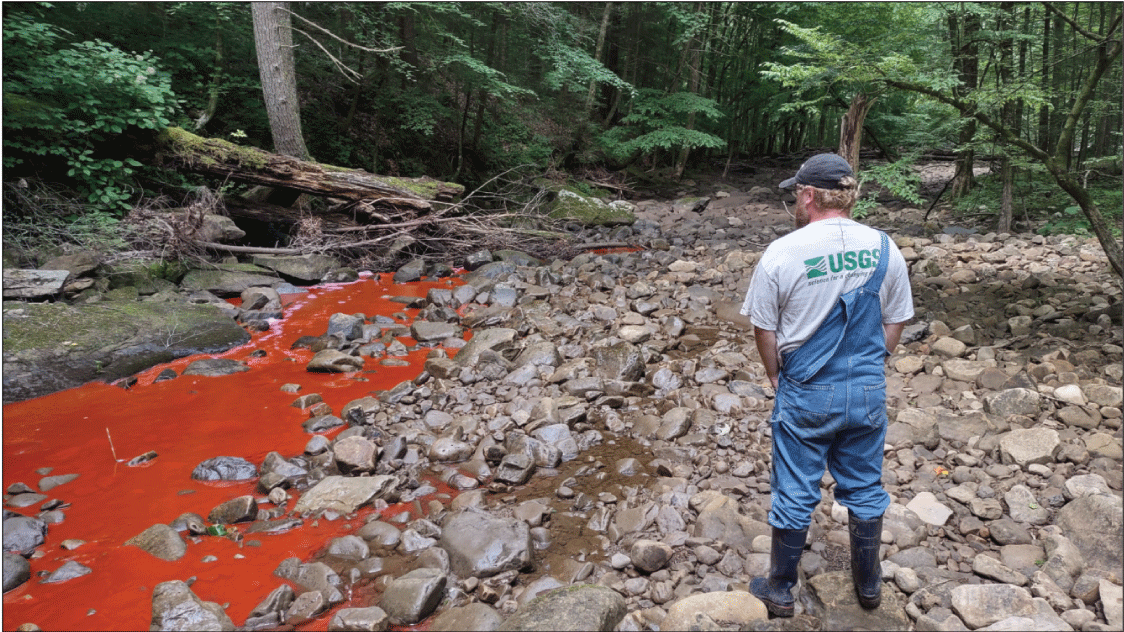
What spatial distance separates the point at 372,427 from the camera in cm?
492

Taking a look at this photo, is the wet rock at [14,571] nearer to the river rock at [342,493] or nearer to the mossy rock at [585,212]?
the river rock at [342,493]

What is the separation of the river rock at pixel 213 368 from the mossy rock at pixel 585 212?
7.72 metres

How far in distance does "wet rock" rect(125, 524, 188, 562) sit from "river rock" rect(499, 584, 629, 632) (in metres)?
2.05

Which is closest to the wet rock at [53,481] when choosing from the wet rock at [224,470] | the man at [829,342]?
the wet rock at [224,470]

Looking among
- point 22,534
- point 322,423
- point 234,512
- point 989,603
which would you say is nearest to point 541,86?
point 322,423

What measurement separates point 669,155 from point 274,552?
754 inches

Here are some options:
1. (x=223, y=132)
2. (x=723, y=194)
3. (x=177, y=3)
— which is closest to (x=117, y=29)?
(x=177, y=3)

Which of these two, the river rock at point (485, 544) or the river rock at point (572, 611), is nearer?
the river rock at point (572, 611)

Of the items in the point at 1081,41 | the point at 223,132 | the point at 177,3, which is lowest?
the point at 223,132

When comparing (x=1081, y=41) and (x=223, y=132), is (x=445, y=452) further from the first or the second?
(x=1081, y=41)

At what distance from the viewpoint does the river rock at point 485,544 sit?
129 inches

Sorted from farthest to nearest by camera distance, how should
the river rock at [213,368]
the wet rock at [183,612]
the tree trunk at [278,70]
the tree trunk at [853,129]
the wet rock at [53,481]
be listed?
the tree trunk at [278,70] < the tree trunk at [853,129] < the river rock at [213,368] < the wet rock at [53,481] < the wet rock at [183,612]

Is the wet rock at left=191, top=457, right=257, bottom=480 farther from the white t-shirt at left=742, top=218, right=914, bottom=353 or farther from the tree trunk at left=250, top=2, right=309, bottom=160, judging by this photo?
the tree trunk at left=250, top=2, right=309, bottom=160

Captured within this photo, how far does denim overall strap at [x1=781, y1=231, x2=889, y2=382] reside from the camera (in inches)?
94.6
